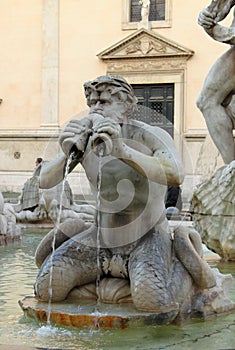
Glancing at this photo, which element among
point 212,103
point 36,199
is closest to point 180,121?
point 36,199

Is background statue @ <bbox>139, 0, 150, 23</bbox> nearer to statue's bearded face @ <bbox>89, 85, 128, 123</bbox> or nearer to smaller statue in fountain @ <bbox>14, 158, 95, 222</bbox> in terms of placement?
smaller statue in fountain @ <bbox>14, 158, 95, 222</bbox>

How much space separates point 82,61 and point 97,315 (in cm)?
2067

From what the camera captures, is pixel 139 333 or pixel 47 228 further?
pixel 47 228

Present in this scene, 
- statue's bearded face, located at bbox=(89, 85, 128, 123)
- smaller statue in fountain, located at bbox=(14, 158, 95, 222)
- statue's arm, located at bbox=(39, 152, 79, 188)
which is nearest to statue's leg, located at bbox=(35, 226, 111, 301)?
statue's arm, located at bbox=(39, 152, 79, 188)

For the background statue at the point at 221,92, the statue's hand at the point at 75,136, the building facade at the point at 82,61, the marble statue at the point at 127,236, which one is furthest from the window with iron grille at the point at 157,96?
the statue's hand at the point at 75,136

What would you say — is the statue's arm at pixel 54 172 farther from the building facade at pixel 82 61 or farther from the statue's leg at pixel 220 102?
the building facade at pixel 82 61

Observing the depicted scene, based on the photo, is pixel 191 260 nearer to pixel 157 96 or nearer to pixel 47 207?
pixel 47 207

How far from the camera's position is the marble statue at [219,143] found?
221 inches

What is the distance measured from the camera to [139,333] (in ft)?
10.2

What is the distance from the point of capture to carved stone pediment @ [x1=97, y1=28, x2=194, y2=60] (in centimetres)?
2230

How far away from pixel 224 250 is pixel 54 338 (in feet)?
9.22

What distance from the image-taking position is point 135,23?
75.0 feet

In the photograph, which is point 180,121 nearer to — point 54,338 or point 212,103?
point 212,103

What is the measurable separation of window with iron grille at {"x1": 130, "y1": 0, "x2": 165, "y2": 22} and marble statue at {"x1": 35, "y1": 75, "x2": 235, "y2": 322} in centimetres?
1969
